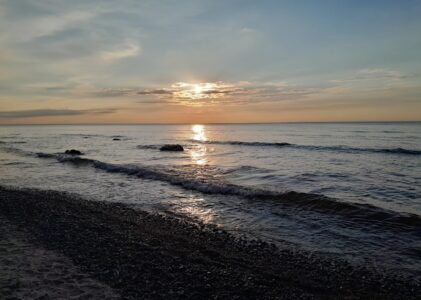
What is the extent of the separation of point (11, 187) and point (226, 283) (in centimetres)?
1768

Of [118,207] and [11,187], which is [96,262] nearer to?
[118,207]

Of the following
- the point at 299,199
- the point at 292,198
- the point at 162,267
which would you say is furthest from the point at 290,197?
the point at 162,267

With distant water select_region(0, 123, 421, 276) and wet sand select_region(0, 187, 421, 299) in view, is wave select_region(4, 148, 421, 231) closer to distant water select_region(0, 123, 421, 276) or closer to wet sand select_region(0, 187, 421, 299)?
distant water select_region(0, 123, 421, 276)

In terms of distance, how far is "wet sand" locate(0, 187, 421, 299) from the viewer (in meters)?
7.44

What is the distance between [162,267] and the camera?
28.5 ft

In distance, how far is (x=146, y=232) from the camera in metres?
11.9

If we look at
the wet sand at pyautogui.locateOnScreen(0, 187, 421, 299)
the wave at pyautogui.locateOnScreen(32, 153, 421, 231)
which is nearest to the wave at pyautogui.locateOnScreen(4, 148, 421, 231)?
the wave at pyautogui.locateOnScreen(32, 153, 421, 231)

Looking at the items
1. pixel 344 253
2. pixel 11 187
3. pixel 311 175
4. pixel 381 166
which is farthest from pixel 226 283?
pixel 381 166

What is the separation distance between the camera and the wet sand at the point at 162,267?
7.44m

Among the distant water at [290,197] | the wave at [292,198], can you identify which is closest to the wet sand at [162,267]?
the distant water at [290,197]

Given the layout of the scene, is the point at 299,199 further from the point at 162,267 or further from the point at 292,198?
the point at 162,267

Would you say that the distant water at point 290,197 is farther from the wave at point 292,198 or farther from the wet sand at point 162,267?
the wet sand at point 162,267

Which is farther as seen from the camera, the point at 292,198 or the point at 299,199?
the point at 292,198

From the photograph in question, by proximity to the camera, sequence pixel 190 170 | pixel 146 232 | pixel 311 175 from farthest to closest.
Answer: pixel 190 170 < pixel 311 175 < pixel 146 232
